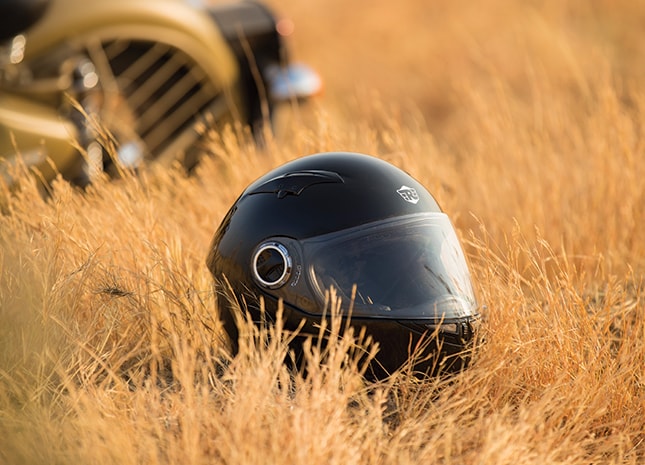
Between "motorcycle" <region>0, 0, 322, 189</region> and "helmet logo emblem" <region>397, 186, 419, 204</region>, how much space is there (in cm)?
181

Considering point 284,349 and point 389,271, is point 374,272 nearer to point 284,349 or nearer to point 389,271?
point 389,271

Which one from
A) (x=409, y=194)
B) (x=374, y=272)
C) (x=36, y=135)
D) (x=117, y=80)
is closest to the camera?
(x=374, y=272)

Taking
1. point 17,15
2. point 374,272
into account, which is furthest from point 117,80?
point 374,272

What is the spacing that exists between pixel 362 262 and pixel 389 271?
10 cm

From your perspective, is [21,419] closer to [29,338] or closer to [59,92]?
[29,338]

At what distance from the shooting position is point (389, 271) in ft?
10.7

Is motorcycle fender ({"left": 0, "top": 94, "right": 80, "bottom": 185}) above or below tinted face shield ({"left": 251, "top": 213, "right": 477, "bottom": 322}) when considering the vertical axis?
above

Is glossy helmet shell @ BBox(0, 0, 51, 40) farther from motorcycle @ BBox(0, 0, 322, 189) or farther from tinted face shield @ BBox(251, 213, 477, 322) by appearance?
tinted face shield @ BBox(251, 213, 477, 322)

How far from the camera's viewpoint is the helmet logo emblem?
3.45 metres

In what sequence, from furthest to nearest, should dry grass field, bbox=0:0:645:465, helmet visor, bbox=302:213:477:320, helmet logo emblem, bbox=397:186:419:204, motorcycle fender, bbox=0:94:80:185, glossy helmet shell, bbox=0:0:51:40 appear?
glossy helmet shell, bbox=0:0:51:40 < motorcycle fender, bbox=0:94:80:185 < helmet logo emblem, bbox=397:186:419:204 < helmet visor, bbox=302:213:477:320 < dry grass field, bbox=0:0:645:465

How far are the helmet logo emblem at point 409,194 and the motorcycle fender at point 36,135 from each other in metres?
2.54

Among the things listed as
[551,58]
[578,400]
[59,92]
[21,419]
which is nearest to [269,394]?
[21,419]

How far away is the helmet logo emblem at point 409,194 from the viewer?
11.3 feet

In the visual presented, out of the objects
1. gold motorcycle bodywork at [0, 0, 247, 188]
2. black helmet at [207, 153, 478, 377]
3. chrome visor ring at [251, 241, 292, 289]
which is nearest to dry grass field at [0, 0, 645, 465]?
black helmet at [207, 153, 478, 377]
